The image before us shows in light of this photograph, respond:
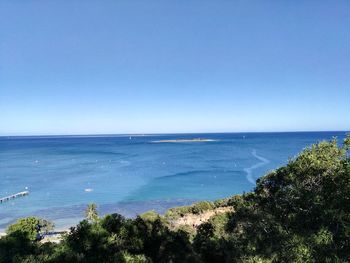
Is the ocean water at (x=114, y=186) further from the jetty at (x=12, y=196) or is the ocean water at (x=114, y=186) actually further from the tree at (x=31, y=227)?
the tree at (x=31, y=227)

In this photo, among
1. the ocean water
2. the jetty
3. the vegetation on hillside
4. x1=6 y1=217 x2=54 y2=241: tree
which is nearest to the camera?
the vegetation on hillside

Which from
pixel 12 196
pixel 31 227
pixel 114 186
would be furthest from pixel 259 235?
pixel 12 196

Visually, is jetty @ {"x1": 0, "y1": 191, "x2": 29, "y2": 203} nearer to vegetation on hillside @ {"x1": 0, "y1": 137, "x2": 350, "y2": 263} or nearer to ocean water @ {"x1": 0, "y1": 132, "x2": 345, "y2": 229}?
ocean water @ {"x1": 0, "y1": 132, "x2": 345, "y2": 229}

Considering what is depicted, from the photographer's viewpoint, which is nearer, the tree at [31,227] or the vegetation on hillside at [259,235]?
the vegetation on hillside at [259,235]

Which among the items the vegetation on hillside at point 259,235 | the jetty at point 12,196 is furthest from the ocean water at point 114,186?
the vegetation on hillside at point 259,235

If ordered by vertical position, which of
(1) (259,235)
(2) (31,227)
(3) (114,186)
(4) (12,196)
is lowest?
(4) (12,196)

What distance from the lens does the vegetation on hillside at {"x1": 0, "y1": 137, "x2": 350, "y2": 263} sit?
9578 mm

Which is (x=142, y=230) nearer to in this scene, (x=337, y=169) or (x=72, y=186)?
(x=337, y=169)

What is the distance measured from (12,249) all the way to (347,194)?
13.4 m

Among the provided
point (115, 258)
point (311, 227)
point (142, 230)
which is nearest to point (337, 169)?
point (311, 227)

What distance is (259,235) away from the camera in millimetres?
11656

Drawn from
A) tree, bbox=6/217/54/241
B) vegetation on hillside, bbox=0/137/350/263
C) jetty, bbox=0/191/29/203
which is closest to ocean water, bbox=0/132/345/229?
jetty, bbox=0/191/29/203

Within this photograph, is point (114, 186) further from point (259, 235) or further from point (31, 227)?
point (259, 235)

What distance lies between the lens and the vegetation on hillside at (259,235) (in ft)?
31.4
